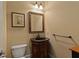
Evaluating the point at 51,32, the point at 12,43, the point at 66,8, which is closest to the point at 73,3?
the point at 66,8

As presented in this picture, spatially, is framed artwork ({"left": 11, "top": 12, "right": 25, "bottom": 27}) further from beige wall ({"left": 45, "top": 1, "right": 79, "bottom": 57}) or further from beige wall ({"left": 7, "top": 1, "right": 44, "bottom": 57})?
beige wall ({"left": 45, "top": 1, "right": 79, "bottom": 57})

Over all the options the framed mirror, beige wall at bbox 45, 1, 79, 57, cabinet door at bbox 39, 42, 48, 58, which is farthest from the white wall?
beige wall at bbox 45, 1, 79, 57

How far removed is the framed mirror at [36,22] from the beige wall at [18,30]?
13 centimetres

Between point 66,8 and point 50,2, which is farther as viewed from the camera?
point 50,2

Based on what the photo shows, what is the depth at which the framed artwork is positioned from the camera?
10.1 ft

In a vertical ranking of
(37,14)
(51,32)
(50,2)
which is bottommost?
(51,32)

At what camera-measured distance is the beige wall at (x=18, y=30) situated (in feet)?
9.90

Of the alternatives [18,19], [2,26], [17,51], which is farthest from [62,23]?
[2,26]

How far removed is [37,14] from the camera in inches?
142

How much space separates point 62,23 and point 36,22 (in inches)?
33.7

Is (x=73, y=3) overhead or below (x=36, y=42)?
overhead

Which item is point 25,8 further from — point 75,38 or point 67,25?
point 75,38

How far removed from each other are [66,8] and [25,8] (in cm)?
119

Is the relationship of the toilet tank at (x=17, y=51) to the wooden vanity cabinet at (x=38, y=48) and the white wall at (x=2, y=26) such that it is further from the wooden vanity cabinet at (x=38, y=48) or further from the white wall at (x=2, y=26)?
the wooden vanity cabinet at (x=38, y=48)
